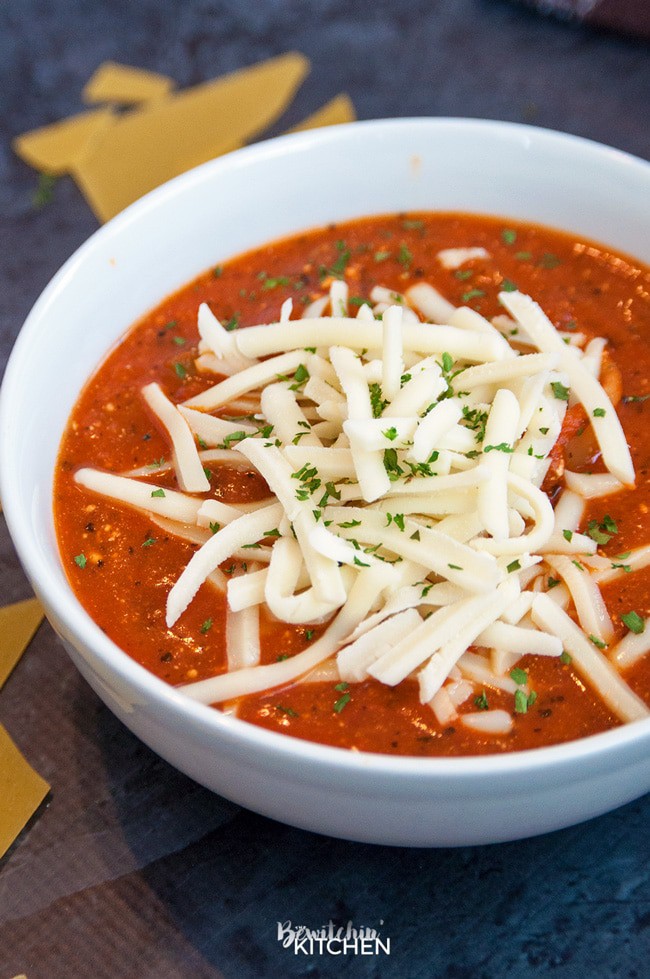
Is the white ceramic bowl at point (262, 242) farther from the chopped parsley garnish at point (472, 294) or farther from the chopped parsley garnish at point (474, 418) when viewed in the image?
the chopped parsley garnish at point (474, 418)

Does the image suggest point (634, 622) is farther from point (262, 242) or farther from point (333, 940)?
point (262, 242)

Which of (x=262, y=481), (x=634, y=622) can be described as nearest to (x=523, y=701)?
(x=634, y=622)

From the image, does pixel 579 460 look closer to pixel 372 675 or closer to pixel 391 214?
pixel 372 675

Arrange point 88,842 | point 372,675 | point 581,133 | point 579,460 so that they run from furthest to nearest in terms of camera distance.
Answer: point 581,133 < point 579,460 < point 88,842 < point 372,675

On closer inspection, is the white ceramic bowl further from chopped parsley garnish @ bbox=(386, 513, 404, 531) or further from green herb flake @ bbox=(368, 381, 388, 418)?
green herb flake @ bbox=(368, 381, 388, 418)

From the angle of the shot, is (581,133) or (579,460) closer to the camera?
(579,460)

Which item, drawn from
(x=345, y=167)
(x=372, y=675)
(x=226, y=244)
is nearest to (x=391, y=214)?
(x=345, y=167)
